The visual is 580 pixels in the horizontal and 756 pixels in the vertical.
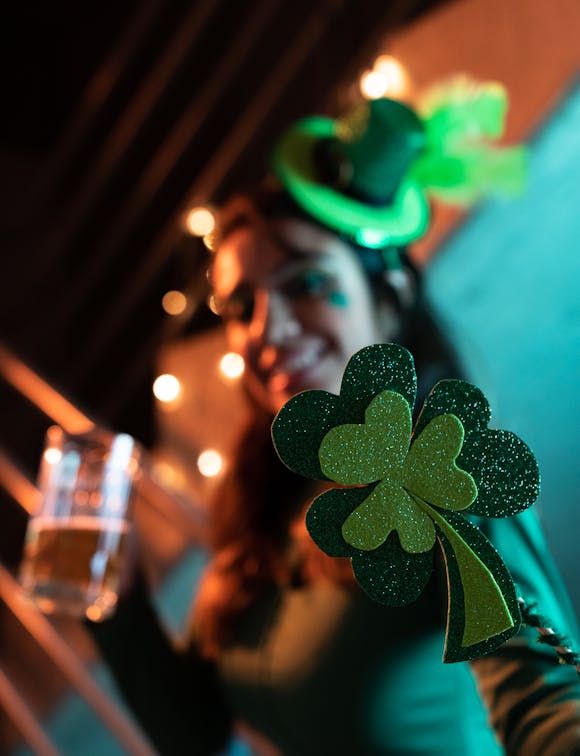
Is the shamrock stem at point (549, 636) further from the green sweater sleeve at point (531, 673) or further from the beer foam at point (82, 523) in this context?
the beer foam at point (82, 523)

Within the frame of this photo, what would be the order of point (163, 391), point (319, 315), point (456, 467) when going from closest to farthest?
point (456, 467), point (319, 315), point (163, 391)

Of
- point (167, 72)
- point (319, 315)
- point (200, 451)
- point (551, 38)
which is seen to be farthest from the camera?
point (167, 72)

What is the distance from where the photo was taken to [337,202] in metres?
0.81

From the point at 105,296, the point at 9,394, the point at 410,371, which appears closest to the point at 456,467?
the point at 410,371

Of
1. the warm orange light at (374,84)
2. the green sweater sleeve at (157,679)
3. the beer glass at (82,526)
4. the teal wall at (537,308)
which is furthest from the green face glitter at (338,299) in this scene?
the warm orange light at (374,84)

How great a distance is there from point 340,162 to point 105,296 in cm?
195

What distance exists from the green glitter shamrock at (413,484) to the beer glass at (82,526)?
0.60 metres

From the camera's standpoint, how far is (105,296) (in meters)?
2.71

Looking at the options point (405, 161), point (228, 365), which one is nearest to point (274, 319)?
point (405, 161)

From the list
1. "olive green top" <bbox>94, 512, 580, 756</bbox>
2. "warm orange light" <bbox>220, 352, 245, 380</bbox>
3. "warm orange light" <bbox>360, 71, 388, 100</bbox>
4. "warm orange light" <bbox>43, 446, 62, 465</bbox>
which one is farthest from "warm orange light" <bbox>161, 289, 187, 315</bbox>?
"olive green top" <bbox>94, 512, 580, 756</bbox>

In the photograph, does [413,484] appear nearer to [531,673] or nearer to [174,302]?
[531,673]

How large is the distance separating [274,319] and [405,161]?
19cm

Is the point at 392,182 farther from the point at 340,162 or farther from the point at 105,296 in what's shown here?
the point at 105,296

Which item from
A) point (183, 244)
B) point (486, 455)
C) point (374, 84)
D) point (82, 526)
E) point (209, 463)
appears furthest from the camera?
point (183, 244)
